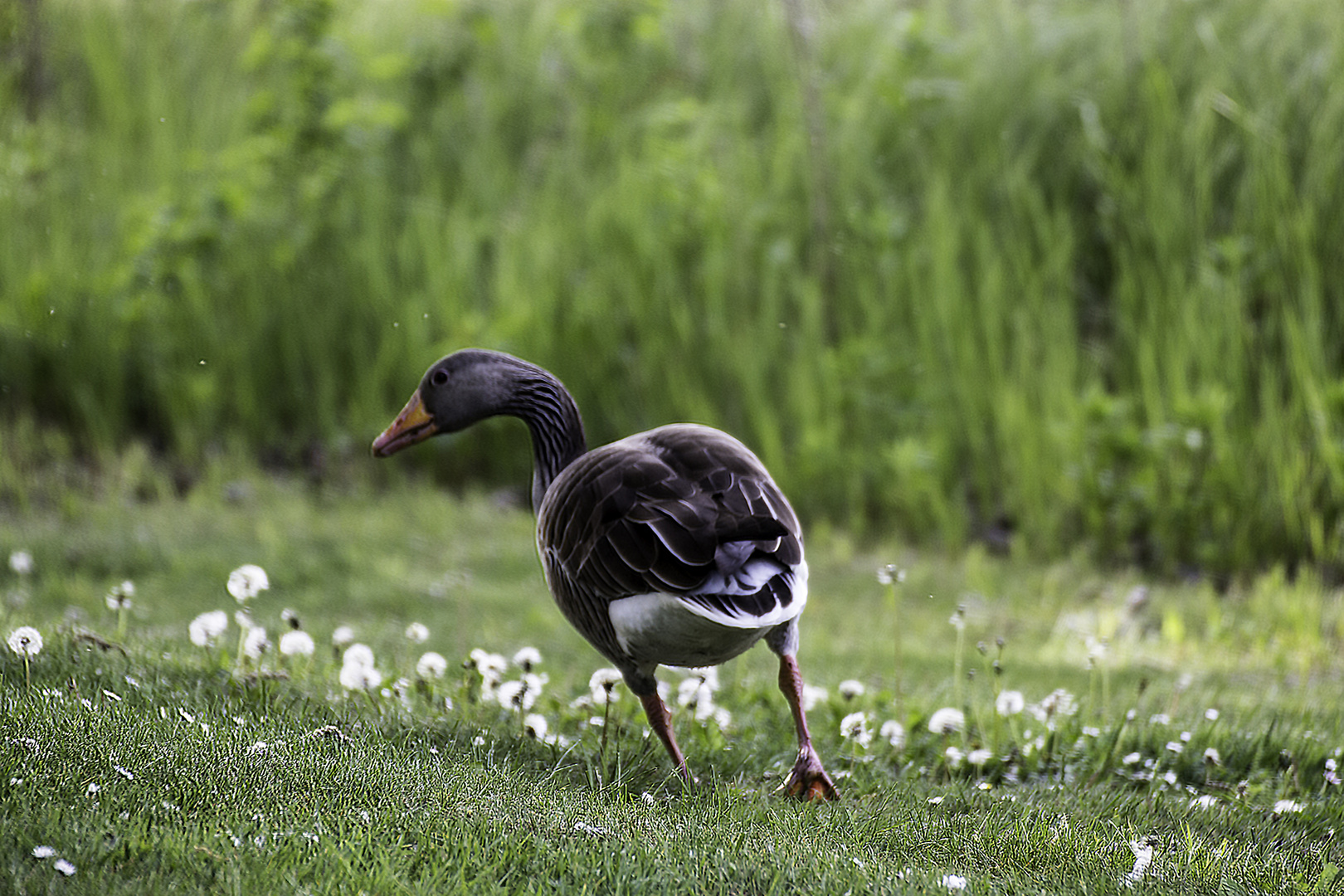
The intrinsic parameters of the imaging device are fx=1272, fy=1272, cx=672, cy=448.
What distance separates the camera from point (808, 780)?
3.73m

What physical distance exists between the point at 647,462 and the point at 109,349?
702cm

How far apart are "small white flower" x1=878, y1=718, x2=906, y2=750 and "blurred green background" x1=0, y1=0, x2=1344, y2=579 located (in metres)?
3.66

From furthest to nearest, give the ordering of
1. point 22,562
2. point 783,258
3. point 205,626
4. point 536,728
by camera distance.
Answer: point 783,258 → point 22,562 → point 205,626 → point 536,728

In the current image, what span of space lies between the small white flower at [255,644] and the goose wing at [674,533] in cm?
103

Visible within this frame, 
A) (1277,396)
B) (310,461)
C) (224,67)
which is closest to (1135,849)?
(1277,396)

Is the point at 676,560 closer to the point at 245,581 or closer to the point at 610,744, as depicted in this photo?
the point at 610,744

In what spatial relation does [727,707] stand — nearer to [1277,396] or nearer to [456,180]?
[1277,396]

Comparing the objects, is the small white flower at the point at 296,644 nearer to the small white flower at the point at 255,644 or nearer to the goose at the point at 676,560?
the small white flower at the point at 255,644

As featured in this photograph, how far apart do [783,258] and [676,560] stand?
19.0 feet

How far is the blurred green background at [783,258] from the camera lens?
7.84 metres

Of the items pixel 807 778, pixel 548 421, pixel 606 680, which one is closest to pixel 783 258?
pixel 548 421

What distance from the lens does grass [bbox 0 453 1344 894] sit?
2.90 m

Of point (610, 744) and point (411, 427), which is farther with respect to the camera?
point (411, 427)

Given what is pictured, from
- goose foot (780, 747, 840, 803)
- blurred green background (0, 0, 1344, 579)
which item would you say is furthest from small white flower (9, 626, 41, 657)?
blurred green background (0, 0, 1344, 579)
